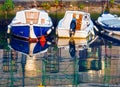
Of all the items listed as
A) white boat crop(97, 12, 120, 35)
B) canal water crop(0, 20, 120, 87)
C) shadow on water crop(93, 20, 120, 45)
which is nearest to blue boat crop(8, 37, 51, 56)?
canal water crop(0, 20, 120, 87)

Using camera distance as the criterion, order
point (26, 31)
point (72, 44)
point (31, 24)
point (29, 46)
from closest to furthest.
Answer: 1. point (29, 46)
2. point (72, 44)
3. point (26, 31)
4. point (31, 24)

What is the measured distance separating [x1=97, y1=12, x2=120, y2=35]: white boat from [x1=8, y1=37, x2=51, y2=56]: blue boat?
382 centimetres

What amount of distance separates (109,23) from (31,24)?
4576mm

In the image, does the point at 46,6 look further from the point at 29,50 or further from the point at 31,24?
the point at 29,50

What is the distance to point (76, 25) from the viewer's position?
33625mm

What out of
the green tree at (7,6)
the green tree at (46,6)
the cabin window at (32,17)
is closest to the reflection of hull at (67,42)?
the cabin window at (32,17)

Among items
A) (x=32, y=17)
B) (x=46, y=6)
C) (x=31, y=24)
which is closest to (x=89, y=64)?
(x=31, y=24)

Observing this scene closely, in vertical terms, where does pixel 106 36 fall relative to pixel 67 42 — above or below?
below

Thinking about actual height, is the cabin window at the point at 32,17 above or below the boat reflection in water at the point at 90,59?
above

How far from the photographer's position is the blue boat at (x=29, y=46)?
29828 mm

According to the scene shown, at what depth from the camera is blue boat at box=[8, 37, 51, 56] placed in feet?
97.9

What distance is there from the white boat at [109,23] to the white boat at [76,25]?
0.92 metres

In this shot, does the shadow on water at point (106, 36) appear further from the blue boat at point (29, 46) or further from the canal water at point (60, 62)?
the blue boat at point (29, 46)

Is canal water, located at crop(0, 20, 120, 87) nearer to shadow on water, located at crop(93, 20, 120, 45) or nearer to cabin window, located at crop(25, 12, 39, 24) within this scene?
shadow on water, located at crop(93, 20, 120, 45)
